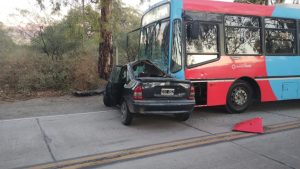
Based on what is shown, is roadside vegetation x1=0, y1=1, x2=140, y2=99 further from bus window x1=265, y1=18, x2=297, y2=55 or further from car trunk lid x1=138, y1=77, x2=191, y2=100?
bus window x1=265, y1=18, x2=297, y2=55

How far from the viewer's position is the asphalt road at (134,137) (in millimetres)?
5066

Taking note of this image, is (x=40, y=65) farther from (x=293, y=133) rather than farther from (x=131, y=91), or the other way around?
(x=293, y=133)

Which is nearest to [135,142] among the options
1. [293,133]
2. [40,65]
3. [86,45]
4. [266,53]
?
[293,133]

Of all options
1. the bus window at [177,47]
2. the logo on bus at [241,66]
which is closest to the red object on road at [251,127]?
the logo on bus at [241,66]

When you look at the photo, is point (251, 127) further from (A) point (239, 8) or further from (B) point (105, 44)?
(B) point (105, 44)

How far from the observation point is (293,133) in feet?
22.0

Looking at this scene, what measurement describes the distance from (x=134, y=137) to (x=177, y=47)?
9.17 ft

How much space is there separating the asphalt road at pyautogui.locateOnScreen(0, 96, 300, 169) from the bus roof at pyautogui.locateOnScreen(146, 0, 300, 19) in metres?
2.99

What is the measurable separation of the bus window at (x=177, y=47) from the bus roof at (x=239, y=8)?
0.52 metres

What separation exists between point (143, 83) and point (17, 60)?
33.1 ft

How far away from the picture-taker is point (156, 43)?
29.8ft

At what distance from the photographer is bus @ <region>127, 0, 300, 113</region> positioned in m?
8.06

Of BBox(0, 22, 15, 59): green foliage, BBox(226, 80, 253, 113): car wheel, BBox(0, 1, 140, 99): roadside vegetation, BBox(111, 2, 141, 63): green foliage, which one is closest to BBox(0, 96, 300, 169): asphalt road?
BBox(226, 80, 253, 113): car wheel

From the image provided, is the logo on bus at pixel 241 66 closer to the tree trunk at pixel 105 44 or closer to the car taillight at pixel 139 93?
the car taillight at pixel 139 93
